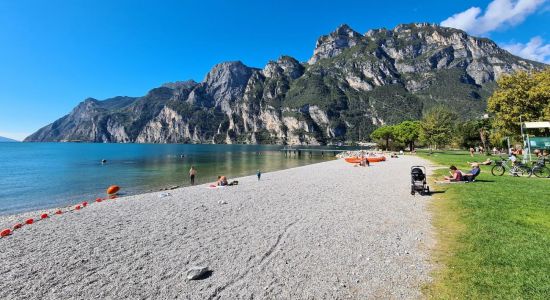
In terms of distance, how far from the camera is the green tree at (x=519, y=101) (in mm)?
31547

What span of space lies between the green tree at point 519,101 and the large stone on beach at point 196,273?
122 ft

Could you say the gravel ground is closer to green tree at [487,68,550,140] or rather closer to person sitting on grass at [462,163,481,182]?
person sitting on grass at [462,163,481,182]

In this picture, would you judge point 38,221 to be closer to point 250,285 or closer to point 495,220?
point 250,285

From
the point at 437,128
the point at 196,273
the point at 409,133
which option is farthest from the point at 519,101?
the point at 409,133

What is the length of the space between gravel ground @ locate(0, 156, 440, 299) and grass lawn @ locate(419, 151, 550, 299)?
57 centimetres

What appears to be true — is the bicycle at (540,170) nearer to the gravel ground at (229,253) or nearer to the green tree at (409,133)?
the gravel ground at (229,253)

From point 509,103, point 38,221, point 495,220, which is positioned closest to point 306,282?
point 495,220

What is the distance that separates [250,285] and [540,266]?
6.37 m

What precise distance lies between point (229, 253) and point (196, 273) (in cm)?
175

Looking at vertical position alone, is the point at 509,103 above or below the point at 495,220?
above

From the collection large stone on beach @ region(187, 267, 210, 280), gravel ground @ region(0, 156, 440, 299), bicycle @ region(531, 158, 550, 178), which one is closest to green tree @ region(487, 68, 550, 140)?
bicycle @ region(531, 158, 550, 178)

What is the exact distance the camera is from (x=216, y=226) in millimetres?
12078

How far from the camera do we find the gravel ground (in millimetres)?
6688

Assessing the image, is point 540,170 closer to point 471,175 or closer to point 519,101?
point 471,175
